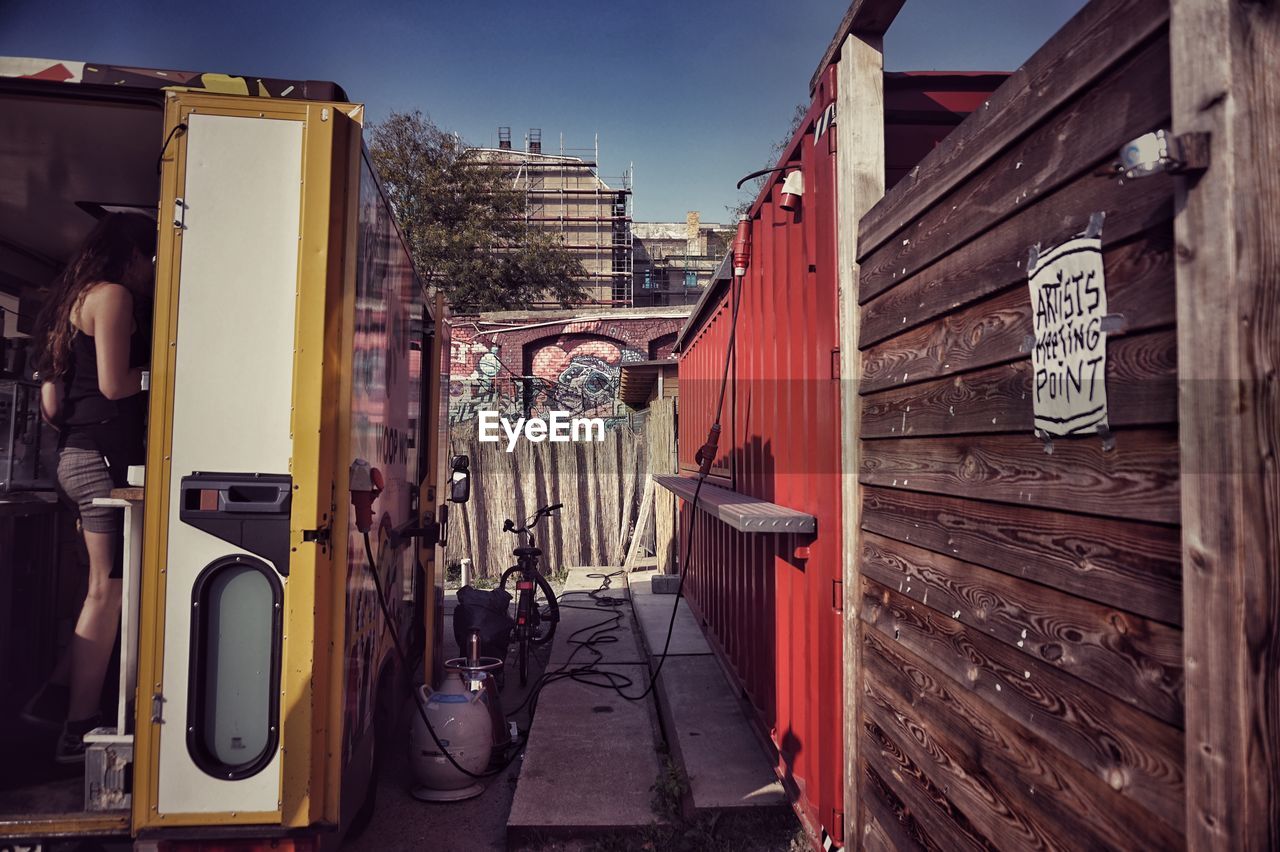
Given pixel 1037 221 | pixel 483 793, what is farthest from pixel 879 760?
pixel 483 793

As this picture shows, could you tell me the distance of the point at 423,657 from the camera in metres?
4.93

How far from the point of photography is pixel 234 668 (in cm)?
235

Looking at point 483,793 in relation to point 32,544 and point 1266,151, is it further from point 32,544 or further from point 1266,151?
point 1266,151

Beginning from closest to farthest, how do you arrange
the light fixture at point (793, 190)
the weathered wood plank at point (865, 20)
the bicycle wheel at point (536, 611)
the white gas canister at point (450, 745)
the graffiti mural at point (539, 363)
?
the weathered wood plank at point (865, 20)
the light fixture at point (793, 190)
the white gas canister at point (450, 745)
the bicycle wheel at point (536, 611)
the graffiti mural at point (539, 363)

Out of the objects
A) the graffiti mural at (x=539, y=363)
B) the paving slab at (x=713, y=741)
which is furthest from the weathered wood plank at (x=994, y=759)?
the graffiti mural at (x=539, y=363)

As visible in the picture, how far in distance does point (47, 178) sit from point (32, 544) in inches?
75.4

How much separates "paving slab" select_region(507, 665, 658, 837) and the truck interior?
1951 millimetres

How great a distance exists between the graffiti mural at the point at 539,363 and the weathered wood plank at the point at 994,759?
16.7 metres

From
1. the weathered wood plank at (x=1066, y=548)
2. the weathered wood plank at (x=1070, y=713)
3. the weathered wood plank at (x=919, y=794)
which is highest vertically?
the weathered wood plank at (x=1066, y=548)

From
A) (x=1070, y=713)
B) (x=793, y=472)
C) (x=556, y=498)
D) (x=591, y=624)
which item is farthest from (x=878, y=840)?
(x=556, y=498)

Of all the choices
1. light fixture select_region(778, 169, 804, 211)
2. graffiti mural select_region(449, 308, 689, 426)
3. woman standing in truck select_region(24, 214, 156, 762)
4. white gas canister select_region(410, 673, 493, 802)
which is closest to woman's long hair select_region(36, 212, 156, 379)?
woman standing in truck select_region(24, 214, 156, 762)

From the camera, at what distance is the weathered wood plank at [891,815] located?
2.16 meters

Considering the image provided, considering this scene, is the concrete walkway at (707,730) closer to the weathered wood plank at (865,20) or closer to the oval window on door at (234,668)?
the oval window on door at (234,668)

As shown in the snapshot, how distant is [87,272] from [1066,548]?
10.9 ft
